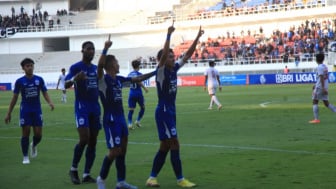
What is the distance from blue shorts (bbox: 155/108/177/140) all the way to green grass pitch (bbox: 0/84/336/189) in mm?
826

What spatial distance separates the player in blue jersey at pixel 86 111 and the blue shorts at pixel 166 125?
159 cm

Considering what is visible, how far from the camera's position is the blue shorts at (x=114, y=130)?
31.0ft

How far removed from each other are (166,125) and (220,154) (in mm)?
3893

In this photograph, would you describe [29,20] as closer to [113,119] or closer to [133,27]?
[133,27]

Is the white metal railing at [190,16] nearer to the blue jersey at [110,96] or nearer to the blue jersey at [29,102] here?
the blue jersey at [29,102]

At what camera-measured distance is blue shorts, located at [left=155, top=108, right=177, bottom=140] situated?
32.2 ft

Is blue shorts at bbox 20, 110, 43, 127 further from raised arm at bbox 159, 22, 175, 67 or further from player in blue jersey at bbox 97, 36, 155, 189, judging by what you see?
raised arm at bbox 159, 22, 175, 67

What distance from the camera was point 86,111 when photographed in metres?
11.0

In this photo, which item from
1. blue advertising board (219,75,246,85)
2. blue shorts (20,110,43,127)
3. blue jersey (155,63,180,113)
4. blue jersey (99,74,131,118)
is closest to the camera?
blue jersey (99,74,131,118)

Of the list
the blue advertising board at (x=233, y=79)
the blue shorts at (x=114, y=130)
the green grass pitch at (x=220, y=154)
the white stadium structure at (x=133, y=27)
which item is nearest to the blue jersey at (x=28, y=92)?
the green grass pitch at (x=220, y=154)

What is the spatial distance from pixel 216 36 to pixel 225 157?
61.7 metres

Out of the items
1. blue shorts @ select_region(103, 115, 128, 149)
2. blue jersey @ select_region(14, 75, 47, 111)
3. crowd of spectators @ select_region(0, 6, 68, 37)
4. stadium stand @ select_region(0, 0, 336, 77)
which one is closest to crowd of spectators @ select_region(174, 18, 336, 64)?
stadium stand @ select_region(0, 0, 336, 77)

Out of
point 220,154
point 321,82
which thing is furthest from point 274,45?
point 220,154

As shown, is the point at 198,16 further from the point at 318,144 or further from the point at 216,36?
the point at 318,144
